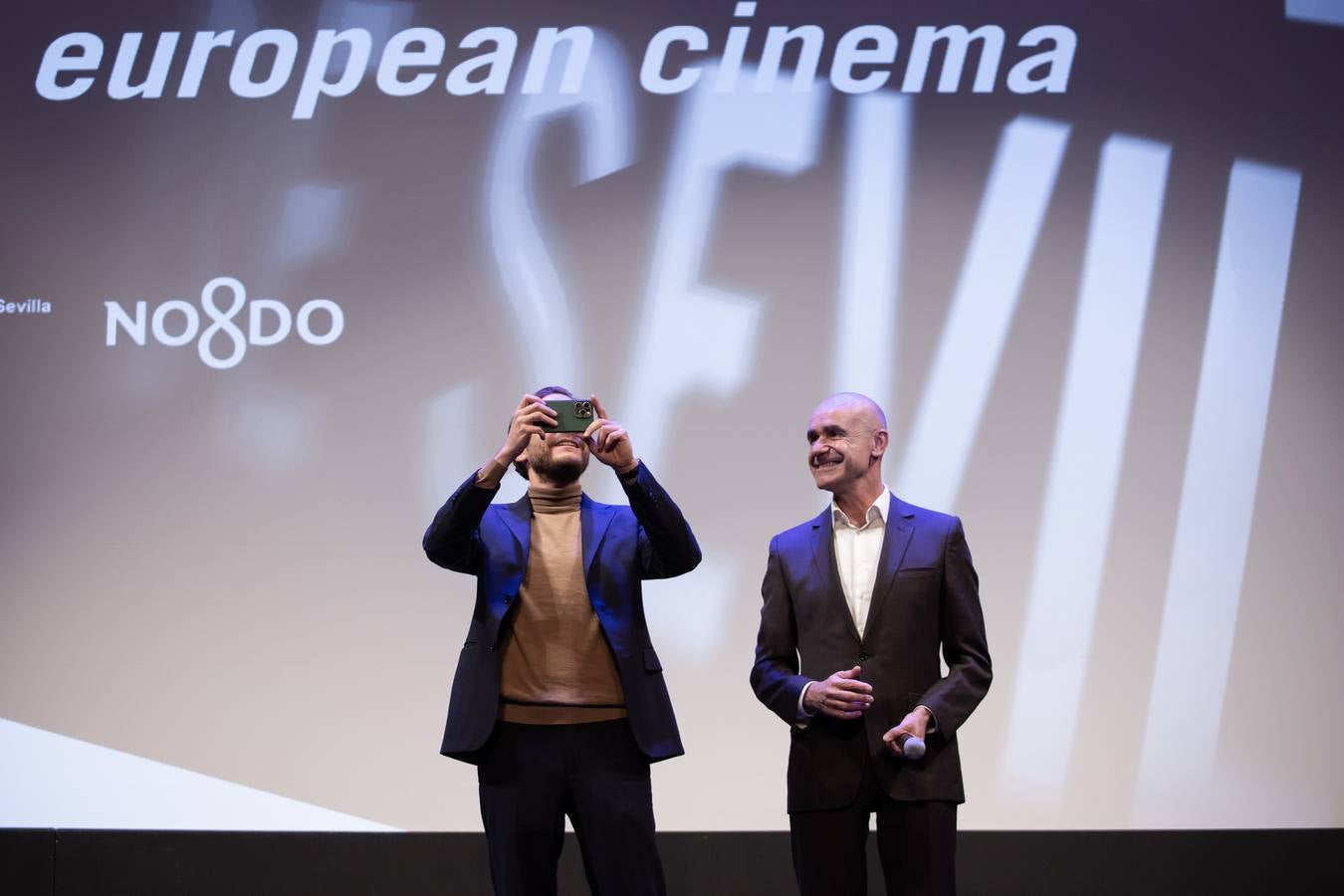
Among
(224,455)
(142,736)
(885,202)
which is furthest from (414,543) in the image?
(885,202)

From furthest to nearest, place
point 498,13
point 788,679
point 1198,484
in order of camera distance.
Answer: point 498,13 < point 1198,484 < point 788,679

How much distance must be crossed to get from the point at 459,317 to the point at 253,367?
74cm

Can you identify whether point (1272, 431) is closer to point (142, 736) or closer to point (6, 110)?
point (142, 736)

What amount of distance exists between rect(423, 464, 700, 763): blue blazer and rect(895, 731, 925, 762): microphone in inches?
19.9

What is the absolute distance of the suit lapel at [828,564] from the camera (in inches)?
115

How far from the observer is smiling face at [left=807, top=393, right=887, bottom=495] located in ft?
9.91

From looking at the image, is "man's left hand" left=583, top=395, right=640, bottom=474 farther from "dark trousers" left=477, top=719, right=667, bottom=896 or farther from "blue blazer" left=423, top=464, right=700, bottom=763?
"dark trousers" left=477, top=719, right=667, bottom=896

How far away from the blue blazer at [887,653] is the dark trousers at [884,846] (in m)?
0.03

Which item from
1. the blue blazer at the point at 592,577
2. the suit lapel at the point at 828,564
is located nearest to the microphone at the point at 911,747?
the suit lapel at the point at 828,564

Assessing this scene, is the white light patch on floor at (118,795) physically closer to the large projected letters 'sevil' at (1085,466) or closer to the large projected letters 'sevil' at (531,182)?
the large projected letters 'sevil' at (531,182)

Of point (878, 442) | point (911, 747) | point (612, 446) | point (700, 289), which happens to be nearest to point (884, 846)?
point (911, 747)

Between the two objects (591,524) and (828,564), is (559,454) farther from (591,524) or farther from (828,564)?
(828,564)

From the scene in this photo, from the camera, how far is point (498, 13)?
462cm

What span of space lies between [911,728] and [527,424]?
1.08m
